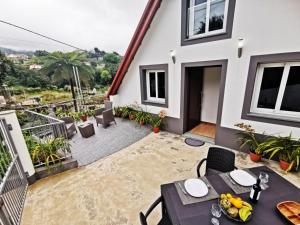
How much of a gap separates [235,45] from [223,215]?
12.9 feet

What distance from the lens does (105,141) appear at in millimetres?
5094

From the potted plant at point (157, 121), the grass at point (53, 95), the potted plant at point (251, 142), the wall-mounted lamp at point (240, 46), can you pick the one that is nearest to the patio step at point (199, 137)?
the potted plant at point (251, 142)

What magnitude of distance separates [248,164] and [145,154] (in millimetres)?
2831

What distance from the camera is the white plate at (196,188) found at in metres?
1.64

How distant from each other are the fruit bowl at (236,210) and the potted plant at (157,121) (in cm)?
412

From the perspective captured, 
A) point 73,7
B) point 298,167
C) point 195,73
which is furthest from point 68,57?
point 298,167

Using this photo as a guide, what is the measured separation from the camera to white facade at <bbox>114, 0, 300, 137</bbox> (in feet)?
9.80

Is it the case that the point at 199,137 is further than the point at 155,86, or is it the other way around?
the point at 155,86

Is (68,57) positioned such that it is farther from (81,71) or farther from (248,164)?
(248,164)

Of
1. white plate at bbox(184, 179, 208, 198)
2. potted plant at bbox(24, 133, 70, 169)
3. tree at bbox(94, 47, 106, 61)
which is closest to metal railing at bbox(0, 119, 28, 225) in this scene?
potted plant at bbox(24, 133, 70, 169)

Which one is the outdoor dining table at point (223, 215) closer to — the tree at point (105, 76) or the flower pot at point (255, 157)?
the flower pot at point (255, 157)

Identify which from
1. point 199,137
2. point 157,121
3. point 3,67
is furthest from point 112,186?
point 3,67

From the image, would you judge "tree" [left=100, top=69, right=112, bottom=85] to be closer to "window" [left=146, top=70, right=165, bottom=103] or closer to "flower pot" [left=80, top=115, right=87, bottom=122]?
"flower pot" [left=80, top=115, right=87, bottom=122]

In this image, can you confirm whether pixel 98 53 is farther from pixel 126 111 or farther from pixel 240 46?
pixel 240 46
